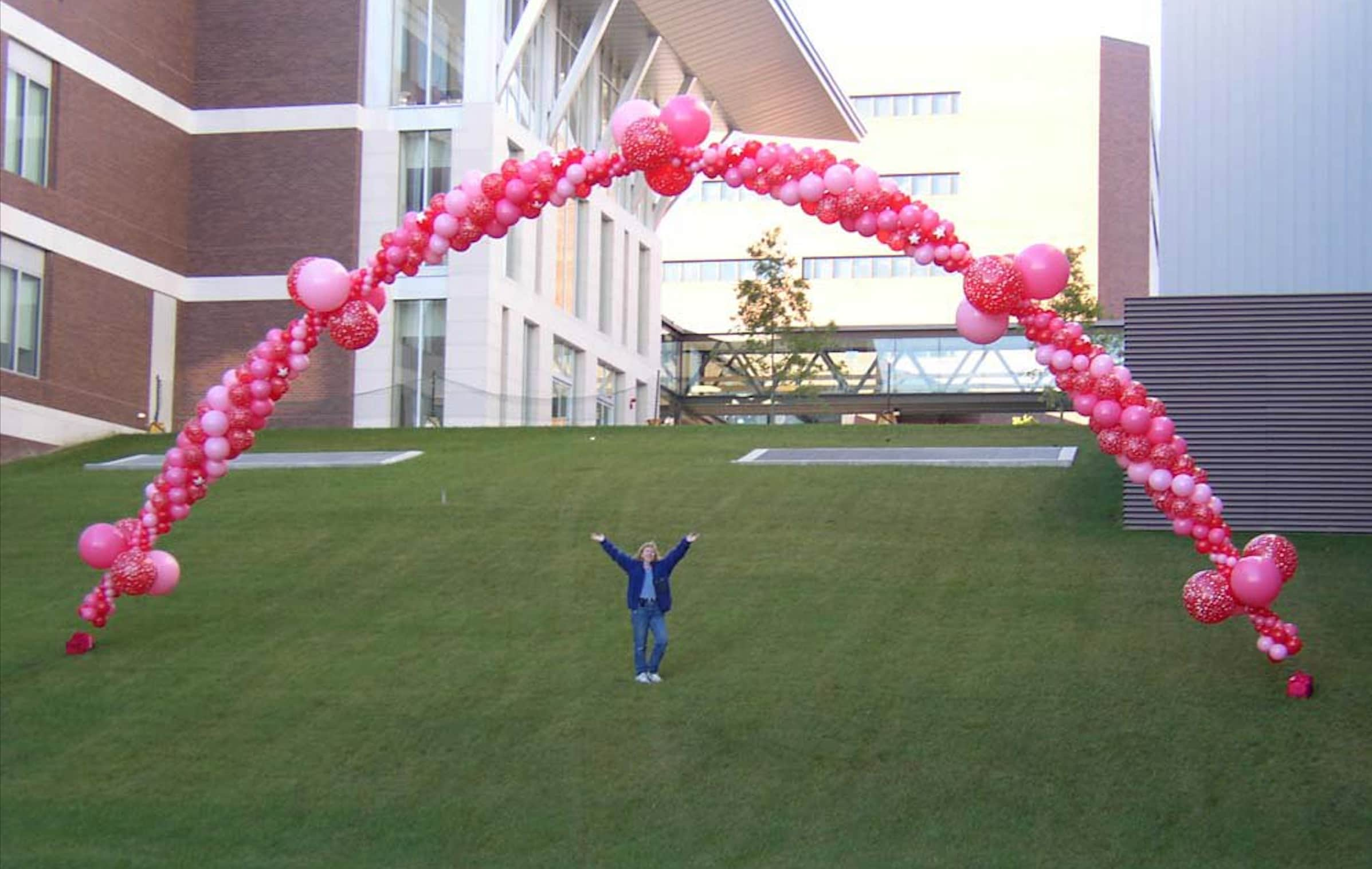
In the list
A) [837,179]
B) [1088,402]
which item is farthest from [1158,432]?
[837,179]

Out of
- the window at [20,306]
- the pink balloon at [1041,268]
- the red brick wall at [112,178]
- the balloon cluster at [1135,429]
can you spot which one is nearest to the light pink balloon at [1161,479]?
the balloon cluster at [1135,429]

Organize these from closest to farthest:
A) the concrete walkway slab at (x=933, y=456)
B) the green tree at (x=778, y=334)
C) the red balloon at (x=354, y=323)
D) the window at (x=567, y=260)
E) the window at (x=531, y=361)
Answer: the red balloon at (x=354, y=323)
the concrete walkway slab at (x=933, y=456)
the window at (x=531, y=361)
the window at (x=567, y=260)
the green tree at (x=778, y=334)

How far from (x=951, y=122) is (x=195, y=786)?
6412 cm

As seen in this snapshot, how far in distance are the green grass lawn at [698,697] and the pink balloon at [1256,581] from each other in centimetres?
86

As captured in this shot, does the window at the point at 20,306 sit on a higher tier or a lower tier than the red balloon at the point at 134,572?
higher

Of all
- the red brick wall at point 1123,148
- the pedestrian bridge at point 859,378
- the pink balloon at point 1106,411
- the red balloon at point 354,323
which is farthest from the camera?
the red brick wall at point 1123,148

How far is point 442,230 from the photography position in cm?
1797

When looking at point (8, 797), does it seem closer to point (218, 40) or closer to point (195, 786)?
→ point (195, 786)

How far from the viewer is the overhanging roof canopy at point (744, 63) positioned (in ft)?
151

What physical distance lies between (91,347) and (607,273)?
16.1 meters

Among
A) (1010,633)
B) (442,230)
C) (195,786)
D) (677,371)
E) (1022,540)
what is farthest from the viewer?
(677,371)

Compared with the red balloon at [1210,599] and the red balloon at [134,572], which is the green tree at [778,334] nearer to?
the red balloon at [134,572]

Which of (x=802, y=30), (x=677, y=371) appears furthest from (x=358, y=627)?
(x=677, y=371)

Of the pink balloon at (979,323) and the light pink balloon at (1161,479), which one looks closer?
the pink balloon at (979,323)
